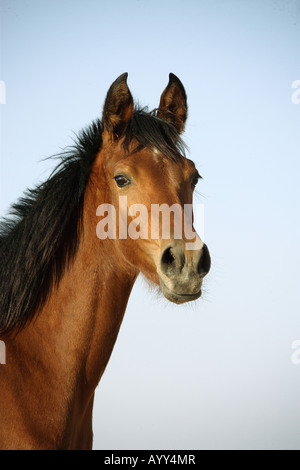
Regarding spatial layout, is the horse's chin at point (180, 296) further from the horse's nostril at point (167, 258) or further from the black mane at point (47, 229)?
the black mane at point (47, 229)

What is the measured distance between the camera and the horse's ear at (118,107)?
15.3 feet

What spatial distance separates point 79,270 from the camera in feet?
14.7

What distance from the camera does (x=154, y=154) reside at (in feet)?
14.8

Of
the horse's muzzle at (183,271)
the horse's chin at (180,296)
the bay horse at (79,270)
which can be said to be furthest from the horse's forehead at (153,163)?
the horse's chin at (180,296)

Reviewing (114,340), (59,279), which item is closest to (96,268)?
(59,279)

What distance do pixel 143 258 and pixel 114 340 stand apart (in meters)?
0.83

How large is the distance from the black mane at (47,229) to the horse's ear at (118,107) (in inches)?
4.2

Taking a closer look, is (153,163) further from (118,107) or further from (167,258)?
(167,258)

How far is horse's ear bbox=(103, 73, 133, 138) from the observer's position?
15.3 ft

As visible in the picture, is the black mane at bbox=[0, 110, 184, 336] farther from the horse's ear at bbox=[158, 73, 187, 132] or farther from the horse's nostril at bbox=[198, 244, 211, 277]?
the horse's nostril at bbox=[198, 244, 211, 277]

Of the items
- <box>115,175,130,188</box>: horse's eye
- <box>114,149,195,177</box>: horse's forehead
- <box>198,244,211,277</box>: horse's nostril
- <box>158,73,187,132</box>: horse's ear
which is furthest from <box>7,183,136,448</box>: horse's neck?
<box>158,73,187,132</box>: horse's ear

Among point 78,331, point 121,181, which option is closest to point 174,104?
point 121,181

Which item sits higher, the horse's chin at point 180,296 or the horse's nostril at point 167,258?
the horse's nostril at point 167,258

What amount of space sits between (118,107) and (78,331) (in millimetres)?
2234
